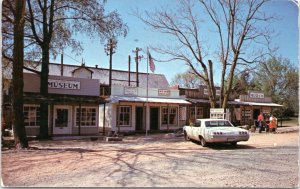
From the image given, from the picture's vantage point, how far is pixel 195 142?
15.3m

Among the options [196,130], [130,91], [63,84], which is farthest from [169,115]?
[196,130]

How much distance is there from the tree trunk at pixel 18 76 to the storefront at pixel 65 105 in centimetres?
514

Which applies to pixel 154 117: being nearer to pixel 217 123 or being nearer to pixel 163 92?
pixel 163 92

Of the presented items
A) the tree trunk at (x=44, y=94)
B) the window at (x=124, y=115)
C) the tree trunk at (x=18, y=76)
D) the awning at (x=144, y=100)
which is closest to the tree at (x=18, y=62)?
the tree trunk at (x=18, y=76)

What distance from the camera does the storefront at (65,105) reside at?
18.8 metres

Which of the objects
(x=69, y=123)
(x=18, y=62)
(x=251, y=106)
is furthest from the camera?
(x=251, y=106)

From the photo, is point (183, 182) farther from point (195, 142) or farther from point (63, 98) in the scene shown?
point (63, 98)

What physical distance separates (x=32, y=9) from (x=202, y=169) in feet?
43.5

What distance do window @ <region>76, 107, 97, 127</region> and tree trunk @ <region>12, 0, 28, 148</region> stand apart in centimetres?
859

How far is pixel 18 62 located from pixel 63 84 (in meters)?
8.13

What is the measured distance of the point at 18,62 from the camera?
11984mm

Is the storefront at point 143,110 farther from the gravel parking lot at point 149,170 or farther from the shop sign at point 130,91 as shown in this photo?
the gravel parking lot at point 149,170

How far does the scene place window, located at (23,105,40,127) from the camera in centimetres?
1883

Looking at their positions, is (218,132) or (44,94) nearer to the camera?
(218,132)
